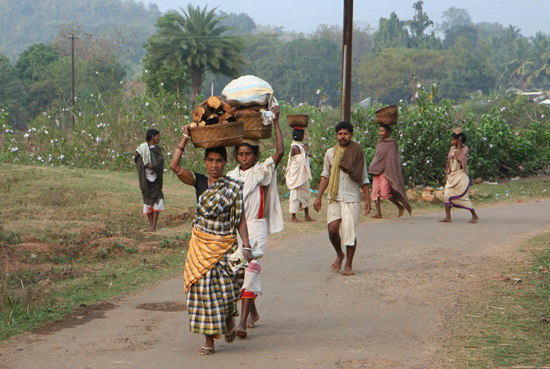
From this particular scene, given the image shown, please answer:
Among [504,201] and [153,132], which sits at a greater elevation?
[153,132]

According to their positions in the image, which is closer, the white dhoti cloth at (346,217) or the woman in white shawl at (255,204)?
the woman in white shawl at (255,204)

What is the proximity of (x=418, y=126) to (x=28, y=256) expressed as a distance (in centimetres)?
1065

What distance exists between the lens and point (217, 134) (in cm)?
433

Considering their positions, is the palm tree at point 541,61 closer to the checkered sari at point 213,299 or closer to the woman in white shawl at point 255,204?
the woman in white shawl at point 255,204

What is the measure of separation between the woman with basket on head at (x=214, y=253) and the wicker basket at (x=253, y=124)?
43 cm

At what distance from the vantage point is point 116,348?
4410mm

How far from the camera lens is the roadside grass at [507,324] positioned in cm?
421

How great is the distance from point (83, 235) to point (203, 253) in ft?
16.7

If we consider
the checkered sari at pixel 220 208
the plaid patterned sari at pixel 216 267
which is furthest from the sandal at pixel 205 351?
the checkered sari at pixel 220 208

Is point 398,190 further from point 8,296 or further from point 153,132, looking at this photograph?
point 8,296

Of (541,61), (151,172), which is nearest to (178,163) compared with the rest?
(151,172)

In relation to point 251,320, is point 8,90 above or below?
above

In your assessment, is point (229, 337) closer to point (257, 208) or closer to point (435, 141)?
point (257, 208)

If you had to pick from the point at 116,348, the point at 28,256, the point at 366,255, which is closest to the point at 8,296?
the point at 116,348
